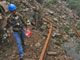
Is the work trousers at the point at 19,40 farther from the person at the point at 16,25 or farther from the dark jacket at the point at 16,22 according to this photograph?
the dark jacket at the point at 16,22

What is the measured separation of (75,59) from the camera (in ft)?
15.9

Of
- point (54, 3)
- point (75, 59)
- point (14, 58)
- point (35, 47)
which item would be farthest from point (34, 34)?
point (54, 3)

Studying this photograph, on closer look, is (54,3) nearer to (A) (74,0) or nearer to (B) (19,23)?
(A) (74,0)

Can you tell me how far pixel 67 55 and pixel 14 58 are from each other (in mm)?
2062

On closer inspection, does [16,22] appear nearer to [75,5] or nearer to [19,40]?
[19,40]

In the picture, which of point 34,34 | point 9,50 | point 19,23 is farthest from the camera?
point 34,34

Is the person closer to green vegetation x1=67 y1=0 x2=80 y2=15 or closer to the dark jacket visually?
the dark jacket

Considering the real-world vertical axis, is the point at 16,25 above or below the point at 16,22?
below

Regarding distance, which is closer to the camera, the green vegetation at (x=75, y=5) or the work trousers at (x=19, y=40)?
the work trousers at (x=19, y=40)

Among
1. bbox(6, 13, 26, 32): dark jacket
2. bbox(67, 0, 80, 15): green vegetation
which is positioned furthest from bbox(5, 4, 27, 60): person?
bbox(67, 0, 80, 15): green vegetation

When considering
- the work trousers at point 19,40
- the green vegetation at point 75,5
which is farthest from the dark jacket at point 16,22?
the green vegetation at point 75,5

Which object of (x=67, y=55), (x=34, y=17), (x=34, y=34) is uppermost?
(x=34, y=17)

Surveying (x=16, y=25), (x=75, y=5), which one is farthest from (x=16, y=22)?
(x=75, y=5)

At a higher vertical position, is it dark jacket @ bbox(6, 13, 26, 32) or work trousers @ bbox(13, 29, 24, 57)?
dark jacket @ bbox(6, 13, 26, 32)
